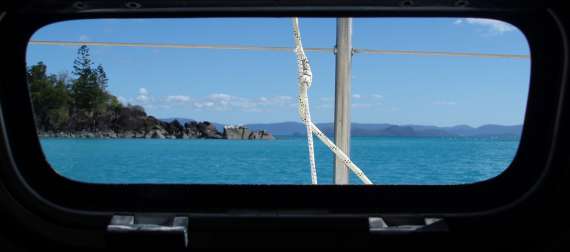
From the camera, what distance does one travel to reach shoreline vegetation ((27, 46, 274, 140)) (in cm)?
194

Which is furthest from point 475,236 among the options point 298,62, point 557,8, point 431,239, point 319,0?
point 298,62

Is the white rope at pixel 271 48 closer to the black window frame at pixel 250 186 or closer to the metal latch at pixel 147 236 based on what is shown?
the black window frame at pixel 250 186

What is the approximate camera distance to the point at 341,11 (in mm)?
1322

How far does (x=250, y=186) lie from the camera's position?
151cm

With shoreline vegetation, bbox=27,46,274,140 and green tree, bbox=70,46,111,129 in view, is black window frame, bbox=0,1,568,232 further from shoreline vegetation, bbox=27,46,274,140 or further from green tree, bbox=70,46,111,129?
green tree, bbox=70,46,111,129

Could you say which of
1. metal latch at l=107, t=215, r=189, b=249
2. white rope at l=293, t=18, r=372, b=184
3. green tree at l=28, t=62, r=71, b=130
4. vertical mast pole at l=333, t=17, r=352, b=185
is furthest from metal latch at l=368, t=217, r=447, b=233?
vertical mast pole at l=333, t=17, r=352, b=185

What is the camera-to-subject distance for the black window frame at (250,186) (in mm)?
1390

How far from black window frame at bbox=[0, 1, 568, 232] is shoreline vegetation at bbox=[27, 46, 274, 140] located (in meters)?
0.08

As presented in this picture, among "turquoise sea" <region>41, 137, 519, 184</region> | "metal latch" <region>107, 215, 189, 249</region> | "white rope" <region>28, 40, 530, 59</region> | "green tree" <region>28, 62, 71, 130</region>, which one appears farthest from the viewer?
"turquoise sea" <region>41, 137, 519, 184</region>

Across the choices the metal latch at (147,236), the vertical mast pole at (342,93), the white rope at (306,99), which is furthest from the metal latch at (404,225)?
the vertical mast pole at (342,93)

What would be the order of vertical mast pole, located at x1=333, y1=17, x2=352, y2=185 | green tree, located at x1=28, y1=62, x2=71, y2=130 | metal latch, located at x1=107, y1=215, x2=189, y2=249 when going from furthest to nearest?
vertical mast pole, located at x1=333, y1=17, x2=352, y2=185 < green tree, located at x1=28, y1=62, x2=71, y2=130 < metal latch, located at x1=107, y1=215, x2=189, y2=249

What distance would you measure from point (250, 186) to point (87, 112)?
2.90 metres

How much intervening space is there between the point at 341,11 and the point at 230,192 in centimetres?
53

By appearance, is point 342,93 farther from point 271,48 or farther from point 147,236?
point 147,236
